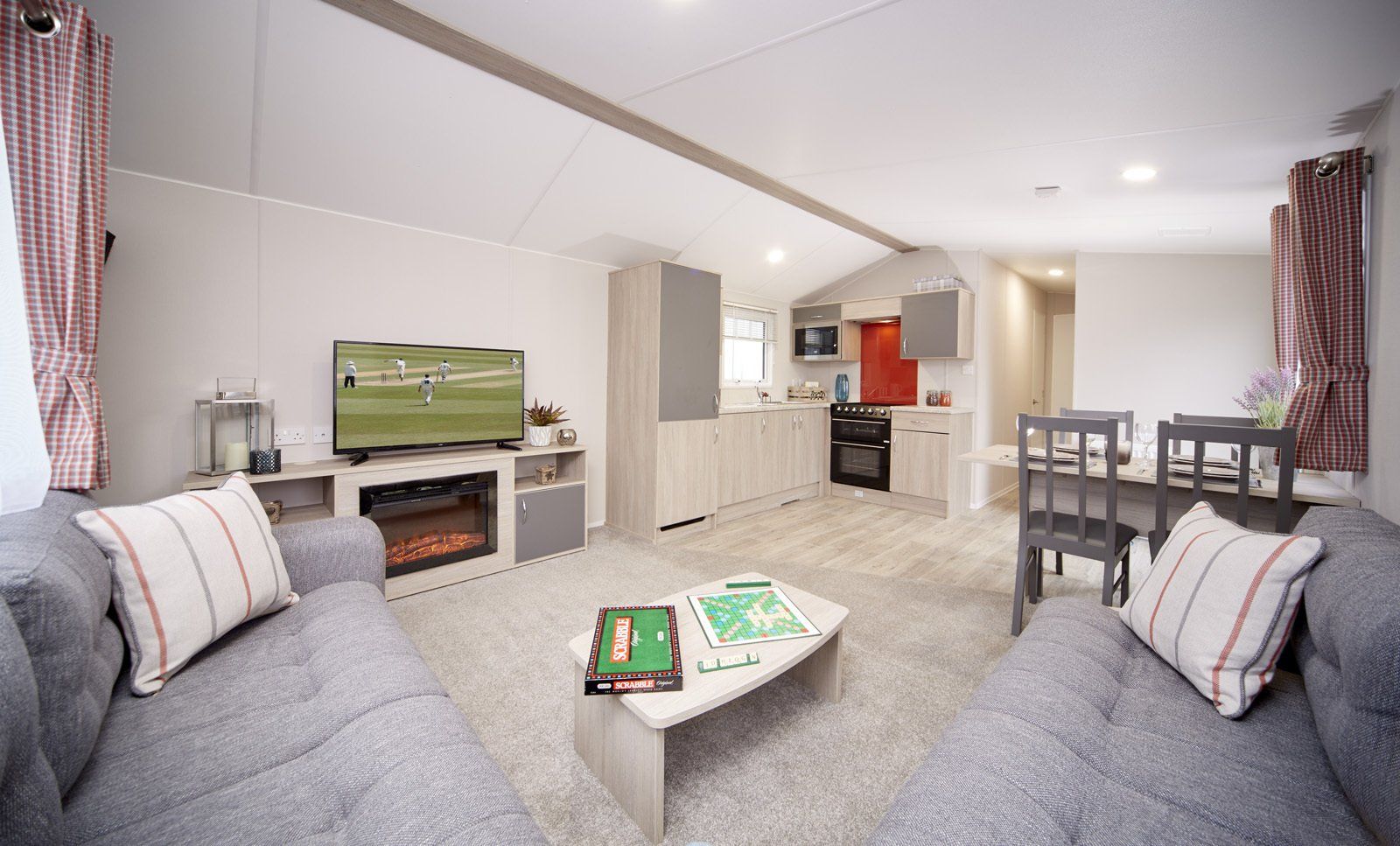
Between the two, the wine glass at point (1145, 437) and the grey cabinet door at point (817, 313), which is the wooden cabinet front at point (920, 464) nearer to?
the grey cabinet door at point (817, 313)

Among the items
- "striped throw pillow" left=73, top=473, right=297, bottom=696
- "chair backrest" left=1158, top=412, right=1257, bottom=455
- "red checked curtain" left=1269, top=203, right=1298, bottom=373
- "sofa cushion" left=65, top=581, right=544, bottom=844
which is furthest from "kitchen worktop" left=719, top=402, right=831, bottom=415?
"sofa cushion" left=65, top=581, right=544, bottom=844

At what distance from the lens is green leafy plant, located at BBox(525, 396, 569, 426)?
12.4 feet

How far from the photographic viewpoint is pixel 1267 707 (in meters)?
1.28

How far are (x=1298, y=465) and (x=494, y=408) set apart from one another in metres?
4.16

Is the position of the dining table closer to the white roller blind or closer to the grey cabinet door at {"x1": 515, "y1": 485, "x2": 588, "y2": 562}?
the grey cabinet door at {"x1": 515, "y1": 485, "x2": 588, "y2": 562}

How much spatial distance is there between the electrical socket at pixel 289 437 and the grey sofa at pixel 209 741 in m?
1.64

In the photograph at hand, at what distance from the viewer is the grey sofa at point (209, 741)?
2.81ft

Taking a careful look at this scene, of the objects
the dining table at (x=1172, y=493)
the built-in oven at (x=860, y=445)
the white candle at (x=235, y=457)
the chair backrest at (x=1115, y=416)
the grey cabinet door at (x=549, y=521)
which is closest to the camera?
the dining table at (x=1172, y=493)

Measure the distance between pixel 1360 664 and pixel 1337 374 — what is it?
185 cm

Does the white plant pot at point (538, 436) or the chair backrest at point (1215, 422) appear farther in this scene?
the white plant pot at point (538, 436)

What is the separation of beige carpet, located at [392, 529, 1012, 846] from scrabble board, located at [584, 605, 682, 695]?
16.1 inches

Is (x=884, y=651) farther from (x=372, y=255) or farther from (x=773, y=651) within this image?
(x=372, y=255)

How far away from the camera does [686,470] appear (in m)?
4.21

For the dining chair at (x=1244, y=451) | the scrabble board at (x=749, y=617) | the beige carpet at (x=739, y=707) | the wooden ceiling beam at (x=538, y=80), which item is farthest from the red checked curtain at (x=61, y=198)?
the dining chair at (x=1244, y=451)
